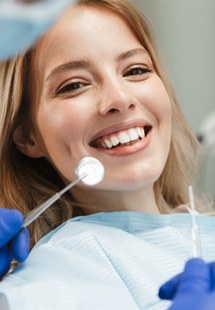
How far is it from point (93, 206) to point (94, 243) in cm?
19

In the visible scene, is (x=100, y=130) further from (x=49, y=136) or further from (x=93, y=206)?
(x=93, y=206)

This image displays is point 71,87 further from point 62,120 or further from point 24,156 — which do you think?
point 24,156

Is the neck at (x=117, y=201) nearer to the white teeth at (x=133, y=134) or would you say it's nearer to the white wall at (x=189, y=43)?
the white teeth at (x=133, y=134)

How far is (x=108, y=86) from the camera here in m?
1.12

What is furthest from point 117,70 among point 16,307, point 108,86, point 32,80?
point 16,307

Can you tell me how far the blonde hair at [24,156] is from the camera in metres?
1.23

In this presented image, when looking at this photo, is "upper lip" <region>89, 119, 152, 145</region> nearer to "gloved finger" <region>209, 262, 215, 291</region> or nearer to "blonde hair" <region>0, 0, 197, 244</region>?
"blonde hair" <region>0, 0, 197, 244</region>

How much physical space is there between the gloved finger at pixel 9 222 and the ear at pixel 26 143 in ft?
1.04

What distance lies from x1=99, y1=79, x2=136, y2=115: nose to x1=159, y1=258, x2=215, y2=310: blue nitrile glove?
0.45 meters

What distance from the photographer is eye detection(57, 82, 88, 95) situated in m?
1.17

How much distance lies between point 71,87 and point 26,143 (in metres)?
0.21

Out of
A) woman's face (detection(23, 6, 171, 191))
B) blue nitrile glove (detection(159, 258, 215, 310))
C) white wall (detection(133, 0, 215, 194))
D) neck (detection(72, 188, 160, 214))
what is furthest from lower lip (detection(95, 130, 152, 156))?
white wall (detection(133, 0, 215, 194))

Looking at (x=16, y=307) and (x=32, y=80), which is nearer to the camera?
(x=16, y=307)

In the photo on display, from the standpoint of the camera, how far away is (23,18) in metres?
0.45
